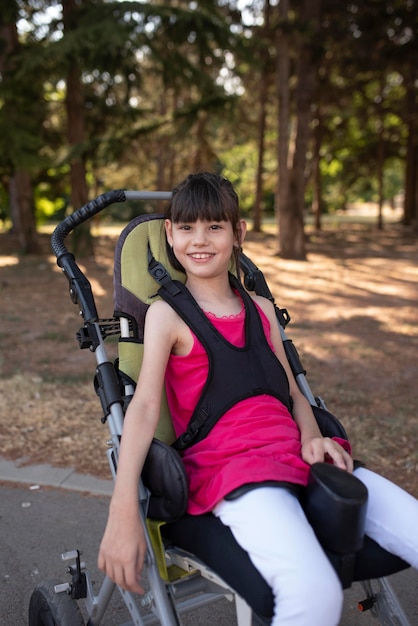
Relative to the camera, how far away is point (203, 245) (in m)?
2.13

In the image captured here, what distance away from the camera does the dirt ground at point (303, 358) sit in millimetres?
4172

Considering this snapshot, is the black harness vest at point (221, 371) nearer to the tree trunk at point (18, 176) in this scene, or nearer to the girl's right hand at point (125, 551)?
the girl's right hand at point (125, 551)

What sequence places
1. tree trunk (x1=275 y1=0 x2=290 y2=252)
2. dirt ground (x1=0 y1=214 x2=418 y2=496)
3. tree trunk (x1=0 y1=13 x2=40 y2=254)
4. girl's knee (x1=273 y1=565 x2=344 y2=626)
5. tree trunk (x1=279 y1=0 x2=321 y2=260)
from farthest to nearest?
tree trunk (x1=275 y1=0 x2=290 y2=252), tree trunk (x1=279 y1=0 x2=321 y2=260), tree trunk (x1=0 y1=13 x2=40 y2=254), dirt ground (x1=0 y1=214 x2=418 y2=496), girl's knee (x1=273 y1=565 x2=344 y2=626)

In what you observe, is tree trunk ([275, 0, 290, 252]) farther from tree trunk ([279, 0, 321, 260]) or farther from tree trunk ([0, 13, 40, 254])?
tree trunk ([0, 13, 40, 254])

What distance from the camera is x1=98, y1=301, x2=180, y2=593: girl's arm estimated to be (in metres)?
1.72

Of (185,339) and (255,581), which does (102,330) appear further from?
(255,581)

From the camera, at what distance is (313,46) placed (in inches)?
512

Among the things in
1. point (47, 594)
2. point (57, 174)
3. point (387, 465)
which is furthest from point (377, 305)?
point (57, 174)

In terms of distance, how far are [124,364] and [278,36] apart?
13.3 meters

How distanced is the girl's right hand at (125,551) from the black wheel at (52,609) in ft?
1.75

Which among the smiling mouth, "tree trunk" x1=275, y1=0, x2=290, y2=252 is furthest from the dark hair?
"tree trunk" x1=275, y1=0, x2=290, y2=252

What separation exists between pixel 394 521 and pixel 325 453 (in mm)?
292

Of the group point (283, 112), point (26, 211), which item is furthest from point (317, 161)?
point (26, 211)

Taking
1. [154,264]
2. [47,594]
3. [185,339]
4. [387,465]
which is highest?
[154,264]
